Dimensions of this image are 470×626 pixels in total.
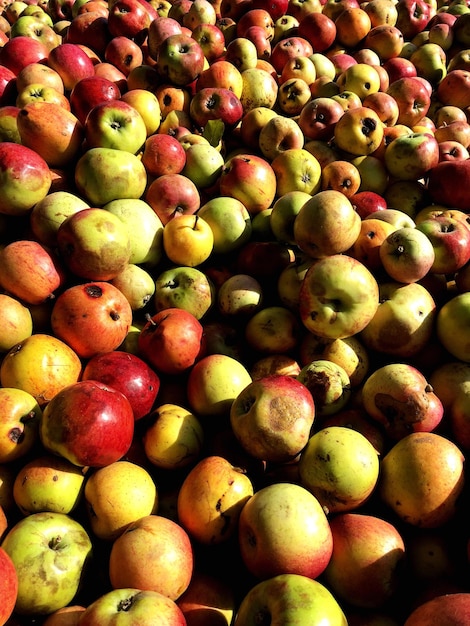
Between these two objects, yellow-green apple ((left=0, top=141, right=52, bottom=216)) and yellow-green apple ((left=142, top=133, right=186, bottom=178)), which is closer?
yellow-green apple ((left=0, top=141, right=52, bottom=216))

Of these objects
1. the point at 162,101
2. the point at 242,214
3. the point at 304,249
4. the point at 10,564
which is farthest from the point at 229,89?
the point at 10,564

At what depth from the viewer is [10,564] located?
2088 millimetres

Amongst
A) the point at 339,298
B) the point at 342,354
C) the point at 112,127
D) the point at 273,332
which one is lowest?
the point at 273,332

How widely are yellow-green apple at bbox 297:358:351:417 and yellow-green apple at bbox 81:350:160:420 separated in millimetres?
1025

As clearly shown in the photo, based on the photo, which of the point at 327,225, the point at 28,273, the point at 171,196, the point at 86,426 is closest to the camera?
the point at 86,426

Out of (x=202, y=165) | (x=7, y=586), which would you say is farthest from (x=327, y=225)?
(x=7, y=586)

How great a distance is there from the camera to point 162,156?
4160 millimetres

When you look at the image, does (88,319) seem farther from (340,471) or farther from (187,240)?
(340,471)

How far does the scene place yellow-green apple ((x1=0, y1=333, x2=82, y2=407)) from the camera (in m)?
2.86

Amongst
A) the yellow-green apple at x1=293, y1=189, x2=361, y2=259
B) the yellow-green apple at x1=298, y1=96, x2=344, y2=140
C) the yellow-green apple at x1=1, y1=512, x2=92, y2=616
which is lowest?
the yellow-green apple at x1=1, y1=512, x2=92, y2=616

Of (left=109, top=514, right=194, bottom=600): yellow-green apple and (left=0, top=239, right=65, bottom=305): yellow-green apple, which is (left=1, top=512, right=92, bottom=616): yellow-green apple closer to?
(left=109, top=514, right=194, bottom=600): yellow-green apple

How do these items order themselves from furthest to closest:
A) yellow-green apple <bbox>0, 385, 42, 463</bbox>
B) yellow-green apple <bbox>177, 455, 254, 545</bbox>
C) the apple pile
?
yellow-green apple <bbox>0, 385, 42, 463</bbox> < yellow-green apple <bbox>177, 455, 254, 545</bbox> < the apple pile

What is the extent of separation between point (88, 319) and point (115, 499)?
1151 mm

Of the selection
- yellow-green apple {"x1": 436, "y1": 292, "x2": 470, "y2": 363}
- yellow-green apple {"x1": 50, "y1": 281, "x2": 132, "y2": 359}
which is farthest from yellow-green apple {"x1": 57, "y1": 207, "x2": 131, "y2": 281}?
yellow-green apple {"x1": 436, "y1": 292, "x2": 470, "y2": 363}
